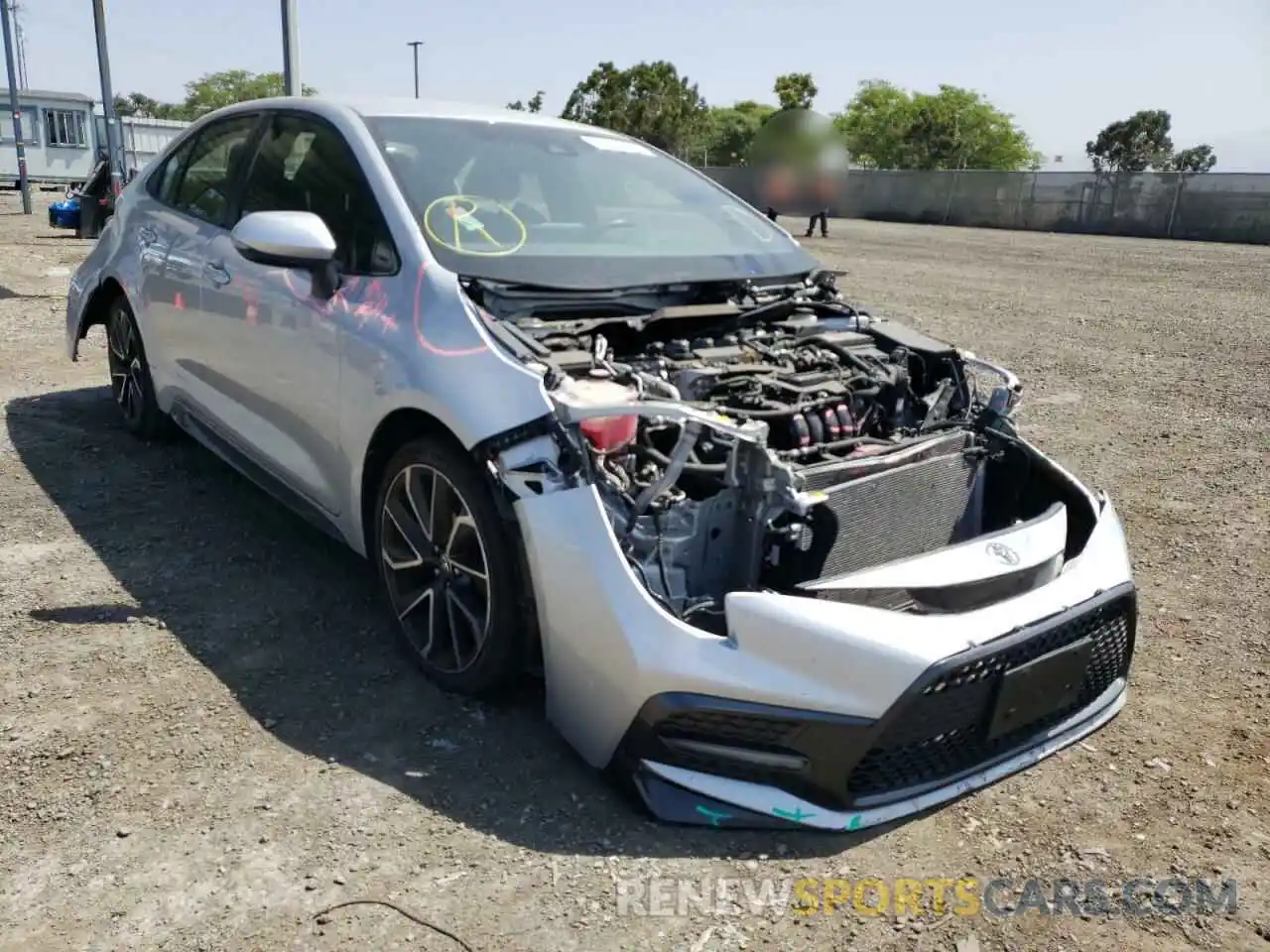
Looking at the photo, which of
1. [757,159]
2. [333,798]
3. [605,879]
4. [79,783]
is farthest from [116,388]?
[757,159]

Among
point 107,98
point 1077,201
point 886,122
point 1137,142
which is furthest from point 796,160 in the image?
point 1137,142

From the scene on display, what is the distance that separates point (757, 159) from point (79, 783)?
29.2 feet

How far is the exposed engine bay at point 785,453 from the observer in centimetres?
261

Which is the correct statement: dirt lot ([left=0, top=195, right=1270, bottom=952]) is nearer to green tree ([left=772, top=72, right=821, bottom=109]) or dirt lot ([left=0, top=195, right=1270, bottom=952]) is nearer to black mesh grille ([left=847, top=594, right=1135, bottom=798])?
black mesh grille ([left=847, top=594, right=1135, bottom=798])

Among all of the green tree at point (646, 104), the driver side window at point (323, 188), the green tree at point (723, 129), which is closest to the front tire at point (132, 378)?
the driver side window at point (323, 188)

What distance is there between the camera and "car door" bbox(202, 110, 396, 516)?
11.1 feet

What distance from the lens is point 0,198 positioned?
89.9 feet

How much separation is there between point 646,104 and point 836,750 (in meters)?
49.9

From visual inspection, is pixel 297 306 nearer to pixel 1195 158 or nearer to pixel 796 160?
pixel 796 160

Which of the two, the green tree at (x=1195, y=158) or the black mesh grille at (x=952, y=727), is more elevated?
the green tree at (x=1195, y=158)

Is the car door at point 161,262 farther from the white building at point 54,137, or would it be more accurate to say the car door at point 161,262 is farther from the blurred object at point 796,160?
the white building at point 54,137

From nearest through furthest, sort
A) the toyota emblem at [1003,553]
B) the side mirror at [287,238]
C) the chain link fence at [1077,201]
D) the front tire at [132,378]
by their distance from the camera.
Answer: the toyota emblem at [1003,553] < the side mirror at [287,238] < the front tire at [132,378] < the chain link fence at [1077,201]

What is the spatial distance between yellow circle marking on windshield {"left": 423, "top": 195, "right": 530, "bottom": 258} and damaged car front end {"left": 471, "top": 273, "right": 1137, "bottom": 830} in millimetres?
257

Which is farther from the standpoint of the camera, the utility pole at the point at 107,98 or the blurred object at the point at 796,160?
the utility pole at the point at 107,98
